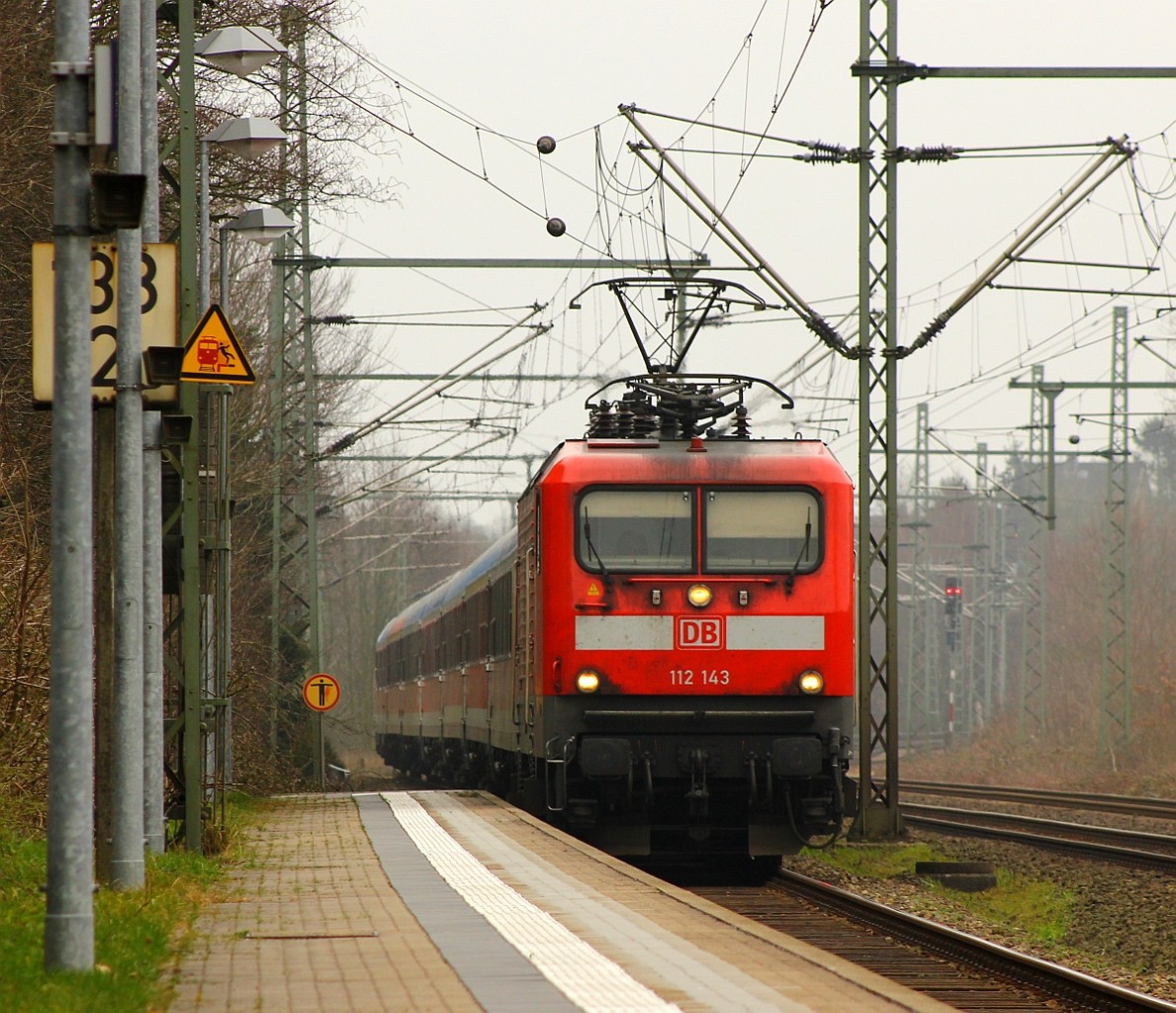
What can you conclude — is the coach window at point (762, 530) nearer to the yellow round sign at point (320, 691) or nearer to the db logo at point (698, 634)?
the db logo at point (698, 634)

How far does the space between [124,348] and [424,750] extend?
22.9 metres

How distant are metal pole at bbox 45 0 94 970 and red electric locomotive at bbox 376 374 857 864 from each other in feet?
23.7

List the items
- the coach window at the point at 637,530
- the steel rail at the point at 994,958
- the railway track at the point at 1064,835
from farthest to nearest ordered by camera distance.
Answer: the railway track at the point at 1064,835 < the coach window at the point at 637,530 < the steel rail at the point at 994,958

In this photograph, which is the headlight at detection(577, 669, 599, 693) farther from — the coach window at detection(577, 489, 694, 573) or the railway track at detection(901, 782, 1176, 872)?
the railway track at detection(901, 782, 1176, 872)

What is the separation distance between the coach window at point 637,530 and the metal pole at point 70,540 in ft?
25.0

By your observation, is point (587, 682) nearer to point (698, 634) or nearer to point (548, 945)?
point (698, 634)

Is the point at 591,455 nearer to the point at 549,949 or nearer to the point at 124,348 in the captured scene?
the point at 124,348

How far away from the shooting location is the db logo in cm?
1455

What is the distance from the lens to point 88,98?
24.0 ft

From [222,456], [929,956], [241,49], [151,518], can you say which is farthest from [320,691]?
[929,956]

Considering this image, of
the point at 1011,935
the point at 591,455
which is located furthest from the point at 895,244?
the point at 1011,935

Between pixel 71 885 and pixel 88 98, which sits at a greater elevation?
pixel 88 98

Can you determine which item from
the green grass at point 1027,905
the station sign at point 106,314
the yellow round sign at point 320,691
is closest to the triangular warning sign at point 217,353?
the station sign at point 106,314

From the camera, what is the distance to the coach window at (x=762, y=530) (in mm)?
14820
